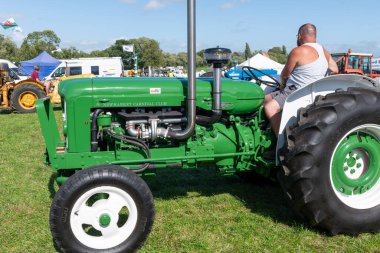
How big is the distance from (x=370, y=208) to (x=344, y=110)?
2.89ft

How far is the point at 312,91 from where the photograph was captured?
11.2ft

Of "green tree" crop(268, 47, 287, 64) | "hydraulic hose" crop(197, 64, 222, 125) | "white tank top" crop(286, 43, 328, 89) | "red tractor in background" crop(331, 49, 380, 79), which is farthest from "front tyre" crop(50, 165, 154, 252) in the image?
"green tree" crop(268, 47, 287, 64)

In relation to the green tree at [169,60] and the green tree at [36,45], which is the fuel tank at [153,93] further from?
the green tree at [169,60]

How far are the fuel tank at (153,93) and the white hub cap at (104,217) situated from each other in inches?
33.0

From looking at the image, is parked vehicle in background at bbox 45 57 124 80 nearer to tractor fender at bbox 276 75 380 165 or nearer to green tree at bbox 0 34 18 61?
tractor fender at bbox 276 75 380 165

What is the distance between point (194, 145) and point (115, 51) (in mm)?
85394

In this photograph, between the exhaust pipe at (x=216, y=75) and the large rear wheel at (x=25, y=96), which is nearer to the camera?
the exhaust pipe at (x=216, y=75)

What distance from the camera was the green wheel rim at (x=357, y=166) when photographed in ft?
10.5

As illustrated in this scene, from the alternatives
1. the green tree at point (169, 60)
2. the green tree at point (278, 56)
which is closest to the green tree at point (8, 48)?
the green tree at point (169, 60)

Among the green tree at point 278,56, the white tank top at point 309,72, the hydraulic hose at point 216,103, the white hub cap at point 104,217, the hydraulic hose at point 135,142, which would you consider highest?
the green tree at point 278,56

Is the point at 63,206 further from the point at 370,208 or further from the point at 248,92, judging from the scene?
the point at 370,208

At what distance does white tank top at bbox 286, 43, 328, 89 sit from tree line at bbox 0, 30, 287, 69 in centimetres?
3708

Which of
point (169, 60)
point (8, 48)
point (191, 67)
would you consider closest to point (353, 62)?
point (191, 67)

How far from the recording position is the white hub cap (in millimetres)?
2814
